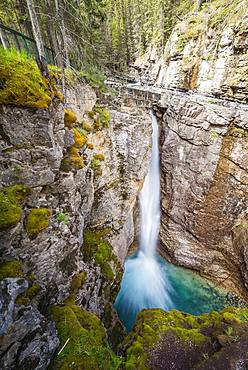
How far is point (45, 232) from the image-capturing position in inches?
206

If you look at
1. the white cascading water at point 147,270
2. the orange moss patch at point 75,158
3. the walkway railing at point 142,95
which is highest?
the walkway railing at point 142,95

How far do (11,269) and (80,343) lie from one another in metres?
2.48

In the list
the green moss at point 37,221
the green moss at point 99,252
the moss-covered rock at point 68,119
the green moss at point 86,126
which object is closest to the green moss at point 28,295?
the green moss at point 37,221

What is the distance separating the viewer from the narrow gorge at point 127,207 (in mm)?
4520

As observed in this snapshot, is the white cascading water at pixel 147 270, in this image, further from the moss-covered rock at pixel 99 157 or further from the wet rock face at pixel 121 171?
the moss-covered rock at pixel 99 157

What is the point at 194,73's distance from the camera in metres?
16.5

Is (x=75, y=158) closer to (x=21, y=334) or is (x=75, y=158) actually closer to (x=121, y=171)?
(x=21, y=334)

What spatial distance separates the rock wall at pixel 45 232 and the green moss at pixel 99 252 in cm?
4

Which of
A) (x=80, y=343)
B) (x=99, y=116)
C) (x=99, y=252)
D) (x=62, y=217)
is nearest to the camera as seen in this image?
(x=80, y=343)

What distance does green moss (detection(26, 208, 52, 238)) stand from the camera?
4.85 m

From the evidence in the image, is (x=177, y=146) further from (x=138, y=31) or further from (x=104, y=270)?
(x=138, y=31)

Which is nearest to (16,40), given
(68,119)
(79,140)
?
(68,119)

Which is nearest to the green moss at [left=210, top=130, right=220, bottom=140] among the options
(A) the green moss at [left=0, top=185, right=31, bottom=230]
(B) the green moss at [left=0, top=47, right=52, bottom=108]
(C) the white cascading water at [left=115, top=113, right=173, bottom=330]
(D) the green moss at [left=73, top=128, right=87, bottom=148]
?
(C) the white cascading water at [left=115, top=113, right=173, bottom=330]

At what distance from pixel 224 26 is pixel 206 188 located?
12596 millimetres
